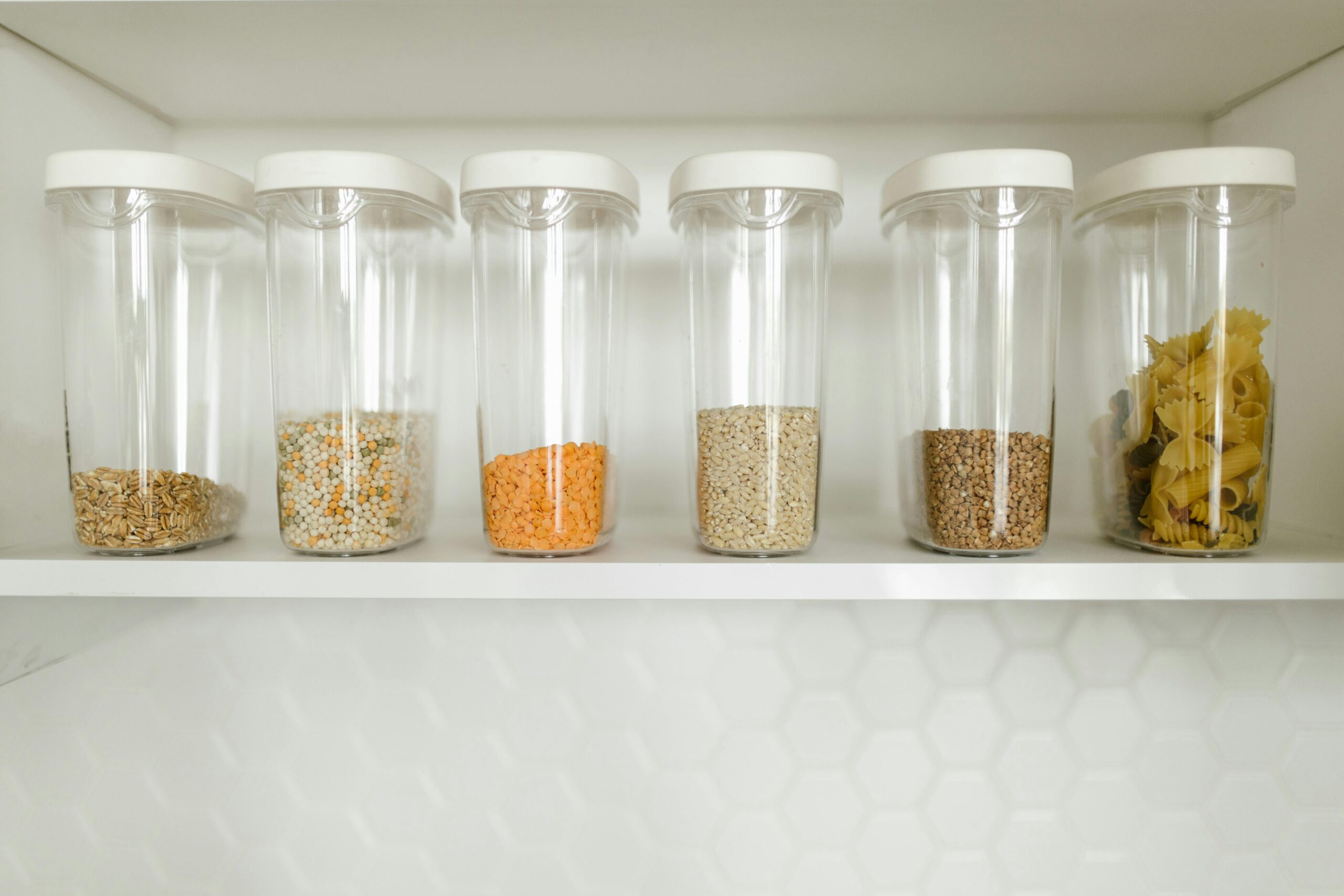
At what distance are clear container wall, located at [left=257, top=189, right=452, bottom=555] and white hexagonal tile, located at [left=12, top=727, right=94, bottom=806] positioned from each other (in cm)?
48

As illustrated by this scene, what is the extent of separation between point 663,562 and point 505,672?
Result: 1.22 feet

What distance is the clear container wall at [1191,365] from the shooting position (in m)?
0.62

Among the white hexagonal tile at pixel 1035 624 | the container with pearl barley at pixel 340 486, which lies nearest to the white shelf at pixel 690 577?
the container with pearl barley at pixel 340 486

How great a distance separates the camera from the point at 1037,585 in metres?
0.58

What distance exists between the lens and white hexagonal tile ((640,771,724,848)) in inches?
34.6

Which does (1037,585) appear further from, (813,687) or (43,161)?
(43,161)

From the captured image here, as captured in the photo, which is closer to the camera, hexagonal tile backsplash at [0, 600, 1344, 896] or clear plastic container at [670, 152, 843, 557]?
clear plastic container at [670, 152, 843, 557]

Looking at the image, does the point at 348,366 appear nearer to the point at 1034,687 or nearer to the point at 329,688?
the point at 329,688

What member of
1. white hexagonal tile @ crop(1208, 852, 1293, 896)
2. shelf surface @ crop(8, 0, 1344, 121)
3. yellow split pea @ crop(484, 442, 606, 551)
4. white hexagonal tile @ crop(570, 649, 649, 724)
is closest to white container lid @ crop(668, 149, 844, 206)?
shelf surface @ crop(8, 0, 1344, 121)

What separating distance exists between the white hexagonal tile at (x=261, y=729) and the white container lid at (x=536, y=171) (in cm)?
61

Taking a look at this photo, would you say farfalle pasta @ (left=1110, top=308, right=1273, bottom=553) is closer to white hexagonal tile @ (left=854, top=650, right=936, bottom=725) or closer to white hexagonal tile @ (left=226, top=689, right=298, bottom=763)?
white hexagonal tile @ (left=854, top=650, right=936, bottom=725)

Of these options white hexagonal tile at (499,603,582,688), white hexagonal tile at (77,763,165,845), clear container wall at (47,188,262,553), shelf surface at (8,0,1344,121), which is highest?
shelf surface at (8,0,1344,121)

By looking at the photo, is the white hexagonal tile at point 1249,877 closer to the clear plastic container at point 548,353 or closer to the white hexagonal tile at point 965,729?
the white hexagonal tile at point 965,729

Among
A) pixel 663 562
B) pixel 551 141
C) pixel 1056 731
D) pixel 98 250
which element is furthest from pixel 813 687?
pixel 98 250
